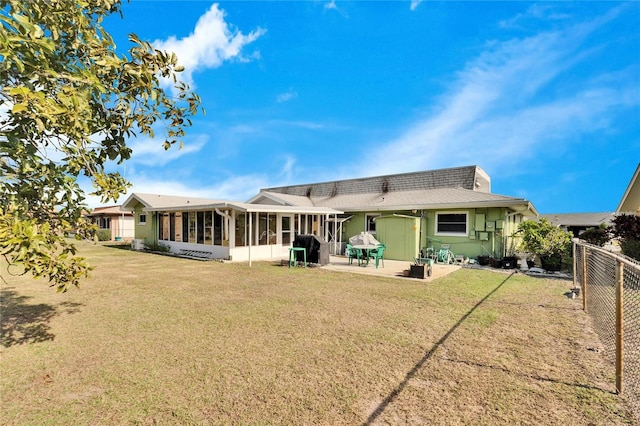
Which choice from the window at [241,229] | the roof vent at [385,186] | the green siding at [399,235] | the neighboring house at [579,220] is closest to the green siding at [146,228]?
the window at [241,229]

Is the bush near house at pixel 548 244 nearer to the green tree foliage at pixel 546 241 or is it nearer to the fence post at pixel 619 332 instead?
the green tree foliage at pixel 546 241

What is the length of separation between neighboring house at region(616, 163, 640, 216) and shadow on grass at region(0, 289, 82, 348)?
54.6ft

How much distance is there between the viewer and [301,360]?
3.81 metres

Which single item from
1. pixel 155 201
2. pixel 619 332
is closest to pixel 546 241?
pixel 619 332

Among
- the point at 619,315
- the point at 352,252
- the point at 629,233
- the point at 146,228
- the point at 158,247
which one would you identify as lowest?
the point at 158,247

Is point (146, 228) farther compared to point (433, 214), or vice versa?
point (146, 228)

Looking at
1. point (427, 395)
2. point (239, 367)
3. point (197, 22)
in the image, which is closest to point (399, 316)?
point (427, 395)

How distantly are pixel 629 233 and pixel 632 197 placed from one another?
4899 mm

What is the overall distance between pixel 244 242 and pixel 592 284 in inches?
491

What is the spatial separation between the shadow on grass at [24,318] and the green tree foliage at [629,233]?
48.0 ft

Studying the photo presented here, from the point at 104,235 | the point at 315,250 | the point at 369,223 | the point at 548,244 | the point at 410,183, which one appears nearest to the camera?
the point at 548,244

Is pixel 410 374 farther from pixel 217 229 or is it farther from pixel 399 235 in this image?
pixel 217 229

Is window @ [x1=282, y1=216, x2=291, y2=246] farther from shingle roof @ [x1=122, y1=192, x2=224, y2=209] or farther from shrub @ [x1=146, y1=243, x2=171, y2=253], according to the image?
shrub @ [x1=146, y1=243, x2=171, y2=253]

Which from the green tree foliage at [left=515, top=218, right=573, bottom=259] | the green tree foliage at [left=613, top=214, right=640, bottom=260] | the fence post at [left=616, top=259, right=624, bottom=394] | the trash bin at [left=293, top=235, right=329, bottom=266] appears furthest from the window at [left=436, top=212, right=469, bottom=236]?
the fence post at [left=616, top=259, right=624, bottom=394]
